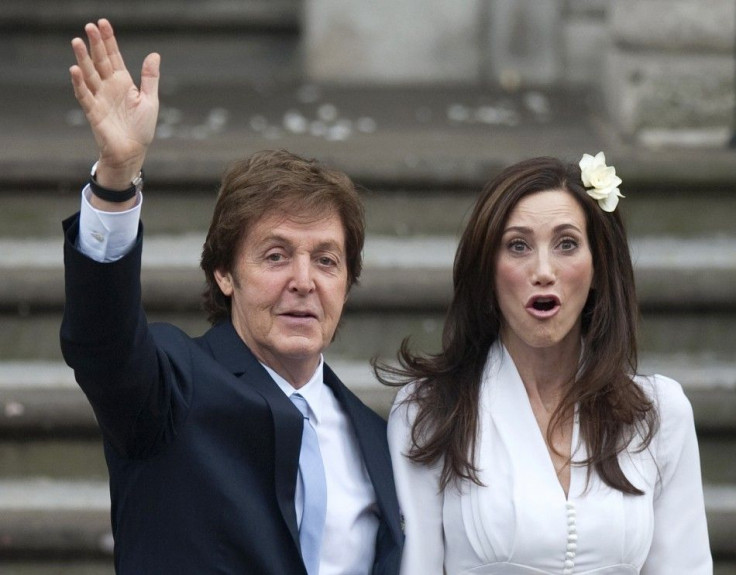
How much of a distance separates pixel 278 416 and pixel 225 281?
33cm

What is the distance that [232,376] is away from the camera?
2.71 metres

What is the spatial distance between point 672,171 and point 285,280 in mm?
2295

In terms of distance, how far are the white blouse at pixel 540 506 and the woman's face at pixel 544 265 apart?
165 millimetres

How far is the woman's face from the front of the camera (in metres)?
2.92

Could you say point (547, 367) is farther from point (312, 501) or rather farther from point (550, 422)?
point (312, 501)

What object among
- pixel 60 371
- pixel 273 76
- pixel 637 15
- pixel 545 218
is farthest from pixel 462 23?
pixel 545 218

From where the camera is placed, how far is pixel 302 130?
529 centimetres

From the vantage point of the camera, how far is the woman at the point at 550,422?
9.45 ft

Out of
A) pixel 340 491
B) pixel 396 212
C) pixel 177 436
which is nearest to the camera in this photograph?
pixel 177 436

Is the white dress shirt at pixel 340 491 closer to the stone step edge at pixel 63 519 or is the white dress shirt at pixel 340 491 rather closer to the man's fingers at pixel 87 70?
the man's fingers at pixel 87 70

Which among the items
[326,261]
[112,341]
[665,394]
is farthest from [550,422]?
[112,341]

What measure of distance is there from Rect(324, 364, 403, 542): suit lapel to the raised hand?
0.78 meters

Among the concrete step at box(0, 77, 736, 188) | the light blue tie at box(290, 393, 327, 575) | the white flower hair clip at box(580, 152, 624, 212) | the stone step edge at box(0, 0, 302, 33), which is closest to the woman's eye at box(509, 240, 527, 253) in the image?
the white flower hair clip at box(580, 152, 624, 212)

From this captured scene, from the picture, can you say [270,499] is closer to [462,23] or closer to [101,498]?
[101,498]
